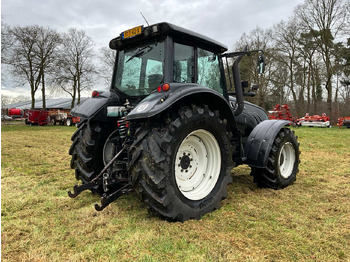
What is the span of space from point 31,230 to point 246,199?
8.40ft

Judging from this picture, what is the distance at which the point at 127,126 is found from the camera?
3020 mm

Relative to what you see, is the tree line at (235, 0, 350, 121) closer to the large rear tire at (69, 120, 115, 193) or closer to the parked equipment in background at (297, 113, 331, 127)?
the parked equipment in background at (297, 113, 331, 127)

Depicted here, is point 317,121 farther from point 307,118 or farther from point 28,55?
point 28,55

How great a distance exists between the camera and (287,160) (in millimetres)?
4469

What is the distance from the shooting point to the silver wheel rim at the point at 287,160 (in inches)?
172

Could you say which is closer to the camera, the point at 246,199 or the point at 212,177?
the point at 212,177

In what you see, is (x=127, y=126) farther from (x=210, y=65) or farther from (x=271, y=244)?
(x=271, y=244)

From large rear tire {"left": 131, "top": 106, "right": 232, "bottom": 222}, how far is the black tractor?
0.4 inches

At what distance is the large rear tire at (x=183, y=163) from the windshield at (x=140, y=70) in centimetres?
76

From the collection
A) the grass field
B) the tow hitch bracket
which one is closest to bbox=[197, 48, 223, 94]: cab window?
the grass field

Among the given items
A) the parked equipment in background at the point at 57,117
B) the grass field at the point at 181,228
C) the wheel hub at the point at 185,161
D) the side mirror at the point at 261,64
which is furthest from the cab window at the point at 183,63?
the parked equipment in background at the point at 57,117

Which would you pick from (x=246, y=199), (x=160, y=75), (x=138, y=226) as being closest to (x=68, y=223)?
(x=138, y=226)

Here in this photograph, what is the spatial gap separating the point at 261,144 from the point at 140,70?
2.05 m

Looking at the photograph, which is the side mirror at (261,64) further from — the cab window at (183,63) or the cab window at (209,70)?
the cab window at (183,63)
